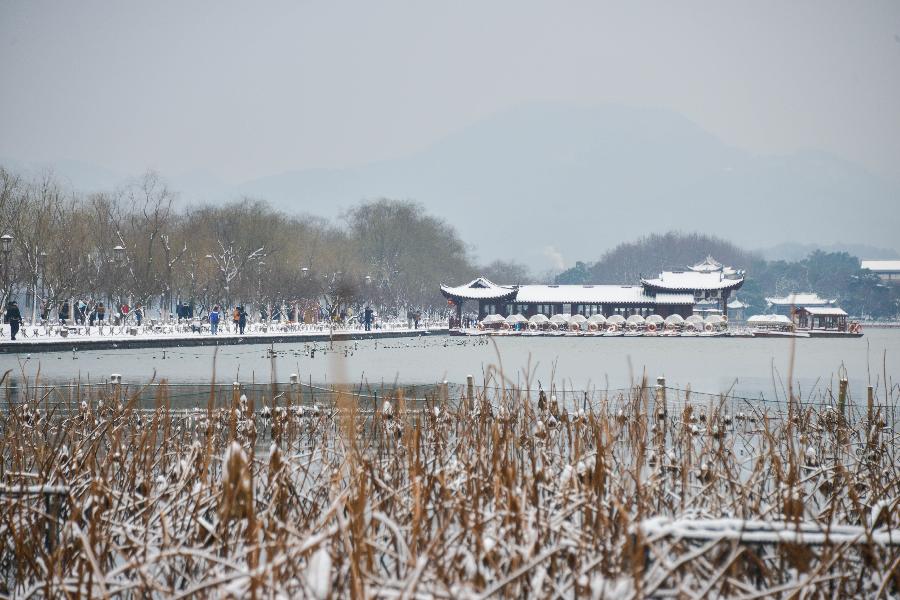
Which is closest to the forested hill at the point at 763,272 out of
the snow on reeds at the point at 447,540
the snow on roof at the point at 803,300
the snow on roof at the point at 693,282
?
the snow on roof at the point at 803,300

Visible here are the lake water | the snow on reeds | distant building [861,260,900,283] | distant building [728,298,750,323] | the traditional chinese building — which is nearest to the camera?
the snow on reeds

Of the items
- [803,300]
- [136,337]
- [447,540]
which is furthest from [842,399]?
[803,300]

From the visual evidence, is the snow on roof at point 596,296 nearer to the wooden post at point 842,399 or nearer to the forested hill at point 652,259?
the wooden post at point 842,399

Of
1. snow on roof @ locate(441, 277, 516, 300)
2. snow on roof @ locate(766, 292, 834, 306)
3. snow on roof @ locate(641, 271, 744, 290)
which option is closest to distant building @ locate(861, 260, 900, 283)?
snow on roof @ locate(766, 292, 834, 306)

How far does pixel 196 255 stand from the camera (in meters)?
46.2

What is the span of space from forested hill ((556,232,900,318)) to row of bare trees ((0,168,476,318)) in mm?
33162

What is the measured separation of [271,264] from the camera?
49.8 m

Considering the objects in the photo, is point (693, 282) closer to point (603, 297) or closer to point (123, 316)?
point (603, 297)

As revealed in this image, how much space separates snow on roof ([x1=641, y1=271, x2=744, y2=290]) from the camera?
50.8 m

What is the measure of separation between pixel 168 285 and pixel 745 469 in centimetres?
3483

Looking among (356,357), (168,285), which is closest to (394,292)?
(168,285)

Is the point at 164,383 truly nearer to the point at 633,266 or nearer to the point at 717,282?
the point at 717,282

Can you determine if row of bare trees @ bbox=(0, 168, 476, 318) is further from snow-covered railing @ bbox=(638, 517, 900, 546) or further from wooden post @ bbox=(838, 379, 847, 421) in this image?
snow-covered railing @ bbox=(638, 517, 900, 546)

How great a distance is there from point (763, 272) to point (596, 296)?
50496 millimetres
